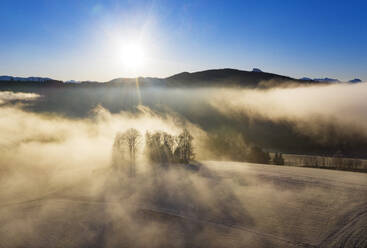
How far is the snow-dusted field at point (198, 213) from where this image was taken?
126 feet

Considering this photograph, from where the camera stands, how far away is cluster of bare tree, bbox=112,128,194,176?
77.3 m

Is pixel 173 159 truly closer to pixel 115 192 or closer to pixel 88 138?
pixel 115 192

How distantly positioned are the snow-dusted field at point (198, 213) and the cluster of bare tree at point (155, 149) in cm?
1315

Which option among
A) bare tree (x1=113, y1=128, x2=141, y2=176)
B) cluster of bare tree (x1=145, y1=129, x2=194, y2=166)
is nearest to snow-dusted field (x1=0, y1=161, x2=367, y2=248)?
bare tree (x1=113, y1=128, x2=141, y2=176)

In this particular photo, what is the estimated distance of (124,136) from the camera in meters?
83.4

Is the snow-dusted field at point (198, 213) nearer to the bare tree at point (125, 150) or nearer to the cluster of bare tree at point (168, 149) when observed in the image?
the bare tree at point (125, 150)

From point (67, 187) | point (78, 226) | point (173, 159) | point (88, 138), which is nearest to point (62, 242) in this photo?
point (78, 226)

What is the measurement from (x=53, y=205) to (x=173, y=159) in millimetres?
40032

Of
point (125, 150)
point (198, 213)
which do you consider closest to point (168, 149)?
point (125, 150)

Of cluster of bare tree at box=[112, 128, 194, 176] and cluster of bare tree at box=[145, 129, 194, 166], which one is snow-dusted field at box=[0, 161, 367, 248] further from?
cluster of bare tree at box=[145, 129, 194, 166]

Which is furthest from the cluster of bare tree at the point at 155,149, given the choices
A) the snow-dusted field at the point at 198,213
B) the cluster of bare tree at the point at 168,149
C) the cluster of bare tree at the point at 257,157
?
the cluster of bare tree at the point at 257,157

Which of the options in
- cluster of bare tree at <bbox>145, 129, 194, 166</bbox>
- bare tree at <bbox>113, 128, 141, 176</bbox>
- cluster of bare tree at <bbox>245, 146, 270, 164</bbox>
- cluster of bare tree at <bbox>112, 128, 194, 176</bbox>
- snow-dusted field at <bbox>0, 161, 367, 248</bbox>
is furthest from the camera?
cluster of bare tree at <bbox>245, 146, 270, 164</bbox>

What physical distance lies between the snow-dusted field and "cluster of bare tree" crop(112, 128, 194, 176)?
13147 mm

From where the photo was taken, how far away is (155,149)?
284ft
